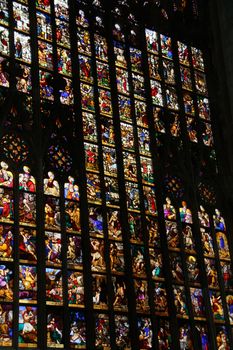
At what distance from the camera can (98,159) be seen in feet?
46.6

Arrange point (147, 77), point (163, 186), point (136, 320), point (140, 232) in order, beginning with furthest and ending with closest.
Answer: point (147, 77), point (163, 186), point (140, 232), point (136, 320)

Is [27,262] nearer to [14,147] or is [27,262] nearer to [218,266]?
[14,147]

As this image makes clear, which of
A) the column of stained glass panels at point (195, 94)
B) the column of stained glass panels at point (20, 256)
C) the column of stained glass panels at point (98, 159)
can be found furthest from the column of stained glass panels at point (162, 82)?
the column of stained glass panels at point (20, 256)

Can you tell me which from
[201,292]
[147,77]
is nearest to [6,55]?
[147,77]

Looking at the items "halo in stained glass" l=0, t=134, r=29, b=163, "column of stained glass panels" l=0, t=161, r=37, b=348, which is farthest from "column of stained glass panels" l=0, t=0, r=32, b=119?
"column of stained glass panels" l=0, t=161, r=37, b=348

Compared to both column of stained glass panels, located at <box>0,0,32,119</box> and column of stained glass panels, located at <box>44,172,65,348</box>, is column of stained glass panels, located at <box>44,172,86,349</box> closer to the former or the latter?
column of stained glass panels, located at <box>44,172,65,348</box>

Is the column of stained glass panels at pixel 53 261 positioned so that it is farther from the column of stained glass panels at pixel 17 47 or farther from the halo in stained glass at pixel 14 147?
the column of stained glass panels at pixel 17 47

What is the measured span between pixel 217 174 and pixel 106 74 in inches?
135

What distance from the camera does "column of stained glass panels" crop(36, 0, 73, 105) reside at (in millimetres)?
14297

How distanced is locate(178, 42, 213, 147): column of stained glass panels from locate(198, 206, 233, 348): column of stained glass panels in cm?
197

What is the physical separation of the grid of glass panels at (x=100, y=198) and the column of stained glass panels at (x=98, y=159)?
25mm

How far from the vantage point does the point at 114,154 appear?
14578 mm

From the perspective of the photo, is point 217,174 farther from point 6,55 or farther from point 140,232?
point 6,55

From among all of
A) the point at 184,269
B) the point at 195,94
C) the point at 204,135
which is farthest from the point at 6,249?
the point at 195,94
